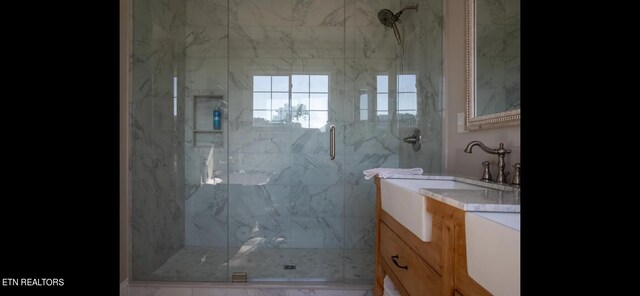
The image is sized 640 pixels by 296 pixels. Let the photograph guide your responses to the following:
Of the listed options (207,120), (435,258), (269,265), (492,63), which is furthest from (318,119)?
(435,258)

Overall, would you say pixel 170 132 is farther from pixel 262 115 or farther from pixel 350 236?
pixel 350 236

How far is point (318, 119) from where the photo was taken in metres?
2.67

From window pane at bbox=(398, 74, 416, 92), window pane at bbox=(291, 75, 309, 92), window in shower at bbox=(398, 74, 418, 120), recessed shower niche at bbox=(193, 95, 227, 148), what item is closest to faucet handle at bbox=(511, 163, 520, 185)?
window in shower at bbox=(398, 74, 418, 120)

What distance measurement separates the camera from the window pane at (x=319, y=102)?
2.66 m

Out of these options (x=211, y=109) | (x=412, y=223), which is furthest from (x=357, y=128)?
(x=412, y=223)

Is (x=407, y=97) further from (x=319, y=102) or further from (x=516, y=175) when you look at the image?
(x=516, y=175)

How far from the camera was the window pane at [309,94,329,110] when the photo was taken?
2662 millimetres

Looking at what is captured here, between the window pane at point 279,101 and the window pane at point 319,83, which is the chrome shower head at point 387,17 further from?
the window pane at point 279,101

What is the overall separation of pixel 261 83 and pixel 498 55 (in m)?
1.83

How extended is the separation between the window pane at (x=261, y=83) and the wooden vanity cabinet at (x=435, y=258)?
1.69 metres

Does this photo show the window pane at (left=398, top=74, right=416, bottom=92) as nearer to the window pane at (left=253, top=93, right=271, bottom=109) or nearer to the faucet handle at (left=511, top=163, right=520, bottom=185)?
the window pane at (left=253, top=93, right=271, bottom=109)
